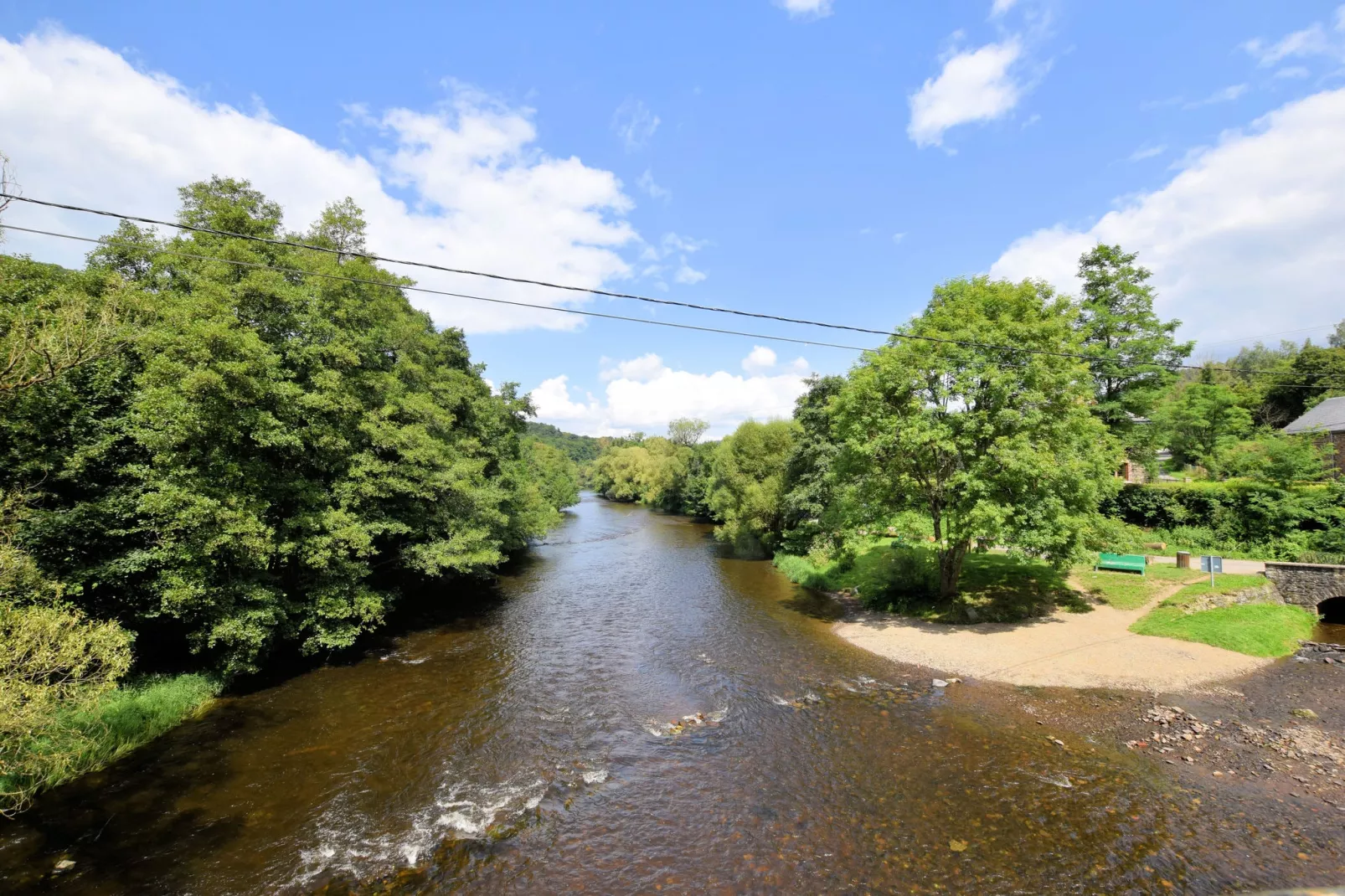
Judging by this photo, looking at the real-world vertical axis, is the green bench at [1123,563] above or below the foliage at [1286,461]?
below

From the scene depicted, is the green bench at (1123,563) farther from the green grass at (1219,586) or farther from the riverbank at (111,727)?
the riverbank at (111,727)

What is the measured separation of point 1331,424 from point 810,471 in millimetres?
35706

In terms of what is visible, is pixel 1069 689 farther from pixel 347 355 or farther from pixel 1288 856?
pixel 347 355

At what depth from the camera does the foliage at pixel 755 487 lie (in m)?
39.1

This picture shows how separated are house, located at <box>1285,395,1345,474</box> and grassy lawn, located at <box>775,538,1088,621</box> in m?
23.5

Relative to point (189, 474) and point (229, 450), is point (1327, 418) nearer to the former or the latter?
point (229, 450)

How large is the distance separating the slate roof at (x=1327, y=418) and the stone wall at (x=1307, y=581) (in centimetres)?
2452

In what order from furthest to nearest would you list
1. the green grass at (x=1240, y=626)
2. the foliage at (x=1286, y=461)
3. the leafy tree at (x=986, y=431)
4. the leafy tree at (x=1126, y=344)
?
the leafy tree at (x=1126, y=344), the foliage at (x=1286, y=461), the leafy tree at (x=986, y=431), the green grass at (x=1240, y=626)

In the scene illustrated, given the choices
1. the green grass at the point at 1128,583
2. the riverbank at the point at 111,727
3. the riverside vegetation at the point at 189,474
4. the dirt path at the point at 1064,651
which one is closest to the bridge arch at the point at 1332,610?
the green grass at the point at 1128,583

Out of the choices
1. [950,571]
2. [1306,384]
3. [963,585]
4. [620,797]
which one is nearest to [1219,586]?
[963,585]

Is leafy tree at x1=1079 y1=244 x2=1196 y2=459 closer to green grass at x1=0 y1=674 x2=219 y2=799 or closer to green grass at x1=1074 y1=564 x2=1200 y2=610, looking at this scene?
green grass at x1=1074 y1=564 x2=1200 y2=610

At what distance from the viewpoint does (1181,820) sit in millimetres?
9461

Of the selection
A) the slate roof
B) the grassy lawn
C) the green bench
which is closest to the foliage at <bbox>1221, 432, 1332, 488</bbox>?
the green bench

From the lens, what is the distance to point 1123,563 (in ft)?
75.2
